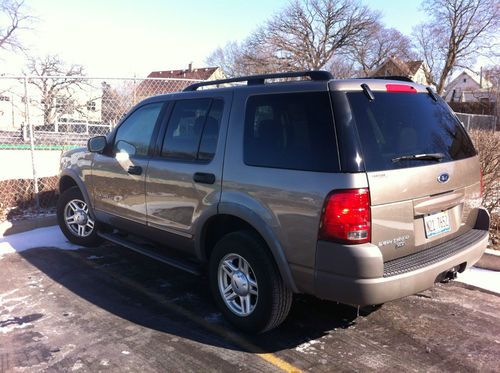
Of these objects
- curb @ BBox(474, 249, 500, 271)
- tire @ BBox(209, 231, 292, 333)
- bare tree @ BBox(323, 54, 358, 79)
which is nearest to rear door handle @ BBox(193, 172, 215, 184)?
tire @ BBox(209, 231, 292, 333)

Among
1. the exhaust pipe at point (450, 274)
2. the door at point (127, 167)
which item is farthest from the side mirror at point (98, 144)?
the exhaust pipe at point (450, 274)

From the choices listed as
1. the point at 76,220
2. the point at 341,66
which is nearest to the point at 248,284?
the point at 76,220

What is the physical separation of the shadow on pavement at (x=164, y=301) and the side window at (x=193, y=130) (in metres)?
1.32

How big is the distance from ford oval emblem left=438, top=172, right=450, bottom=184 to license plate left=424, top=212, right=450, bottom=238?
0.76 feet

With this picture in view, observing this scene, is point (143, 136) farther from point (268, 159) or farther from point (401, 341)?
point (401, 341)

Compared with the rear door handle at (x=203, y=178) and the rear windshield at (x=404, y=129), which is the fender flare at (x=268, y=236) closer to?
the rear door handle at (x=203, y=178)

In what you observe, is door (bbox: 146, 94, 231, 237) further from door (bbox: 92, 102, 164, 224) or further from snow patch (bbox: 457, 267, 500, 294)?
snow patch (bbox: 457, 267, 500, 294)

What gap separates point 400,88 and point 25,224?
17.8 ft

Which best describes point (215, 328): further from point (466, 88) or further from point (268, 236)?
point (466, 88)

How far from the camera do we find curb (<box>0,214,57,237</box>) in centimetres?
642

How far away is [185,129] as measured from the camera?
4.18 metres

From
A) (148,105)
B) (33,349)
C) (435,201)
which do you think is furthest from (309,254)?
(148,105)

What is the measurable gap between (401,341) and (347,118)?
1775 mm

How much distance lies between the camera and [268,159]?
3.34m
